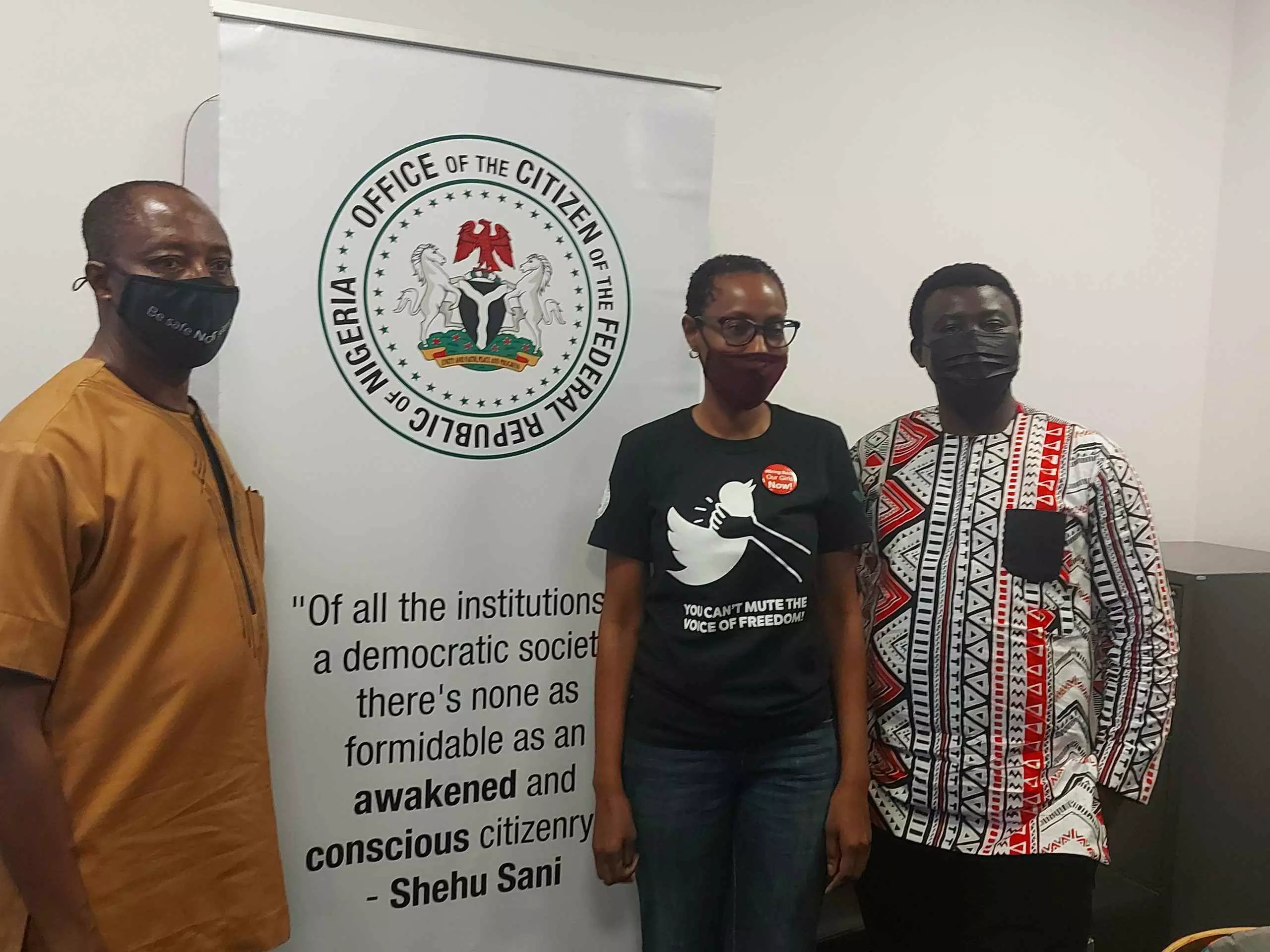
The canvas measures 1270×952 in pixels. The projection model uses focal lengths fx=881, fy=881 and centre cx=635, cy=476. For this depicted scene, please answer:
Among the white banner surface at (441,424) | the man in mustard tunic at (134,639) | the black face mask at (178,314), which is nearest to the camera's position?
the man in mustard tunic at (134,639)

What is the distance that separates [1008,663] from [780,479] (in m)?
0.45

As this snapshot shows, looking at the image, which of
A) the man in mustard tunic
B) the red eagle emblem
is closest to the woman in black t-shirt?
the red eagle emblem

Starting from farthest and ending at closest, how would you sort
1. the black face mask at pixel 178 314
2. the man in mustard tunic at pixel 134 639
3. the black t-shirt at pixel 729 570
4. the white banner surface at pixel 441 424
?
the white banner surface at pixel 441 424 → the black t-shirt at pixel 729 570 → the black face mask at pixel 178 314 → the man in mustard tunic at pixel 134 639

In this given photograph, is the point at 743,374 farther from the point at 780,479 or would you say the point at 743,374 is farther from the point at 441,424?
the point at 441,424

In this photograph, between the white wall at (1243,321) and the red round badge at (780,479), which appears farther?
the white wall at (1243,321)

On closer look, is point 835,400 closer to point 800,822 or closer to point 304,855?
point 800,822

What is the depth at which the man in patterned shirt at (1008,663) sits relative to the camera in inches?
53.5

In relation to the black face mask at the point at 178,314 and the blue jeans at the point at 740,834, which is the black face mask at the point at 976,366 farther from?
the black face mask at the point at 178,314

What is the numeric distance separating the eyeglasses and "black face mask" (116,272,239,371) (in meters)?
0.71

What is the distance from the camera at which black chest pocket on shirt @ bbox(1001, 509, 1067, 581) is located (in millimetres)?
1365

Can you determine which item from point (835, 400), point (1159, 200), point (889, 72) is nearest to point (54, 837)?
point (835, 400)

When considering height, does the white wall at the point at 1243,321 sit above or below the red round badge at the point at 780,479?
above

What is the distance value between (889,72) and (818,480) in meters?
1.30

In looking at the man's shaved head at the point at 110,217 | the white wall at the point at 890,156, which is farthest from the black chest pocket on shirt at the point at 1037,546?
the man's shaved head at the point at 110,217
